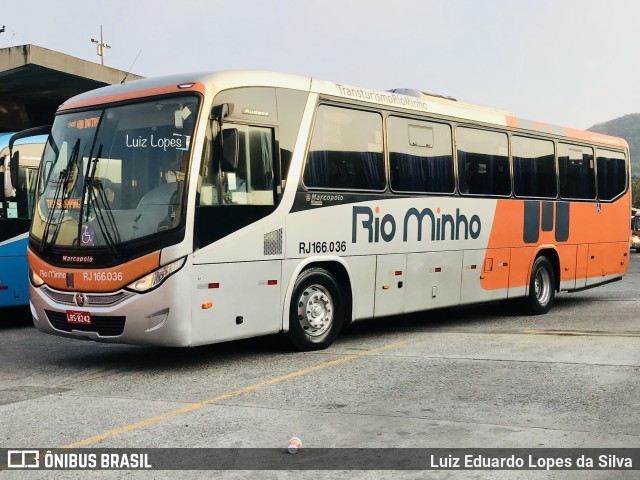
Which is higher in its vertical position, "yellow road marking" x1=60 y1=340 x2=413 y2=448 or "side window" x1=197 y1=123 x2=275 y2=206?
"side window" x1=197 y1=123 x2=275 y2=206

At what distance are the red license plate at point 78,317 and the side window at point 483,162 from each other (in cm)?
597

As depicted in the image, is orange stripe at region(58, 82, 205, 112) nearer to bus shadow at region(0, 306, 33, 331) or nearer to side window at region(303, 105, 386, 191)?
side window at region(303, 105, 386, 191)

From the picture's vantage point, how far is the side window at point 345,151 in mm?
10344

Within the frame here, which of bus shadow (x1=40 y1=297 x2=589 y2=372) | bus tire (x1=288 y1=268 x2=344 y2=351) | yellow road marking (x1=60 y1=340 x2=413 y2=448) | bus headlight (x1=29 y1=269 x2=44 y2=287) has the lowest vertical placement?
bus shadow (x1=40 y1=297 x2=589 y2=372)

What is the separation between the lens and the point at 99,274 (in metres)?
8.97

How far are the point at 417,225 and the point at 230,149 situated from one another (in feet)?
12.3

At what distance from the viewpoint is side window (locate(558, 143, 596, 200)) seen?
15398 mm

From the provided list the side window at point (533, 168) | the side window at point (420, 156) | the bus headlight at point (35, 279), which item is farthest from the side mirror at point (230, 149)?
the side window at point (533, 168)

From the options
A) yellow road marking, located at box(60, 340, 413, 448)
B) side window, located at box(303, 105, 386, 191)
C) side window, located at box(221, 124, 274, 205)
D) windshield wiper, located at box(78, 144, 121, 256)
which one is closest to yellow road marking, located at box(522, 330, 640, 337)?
yellow road marking, located at box(60, 340, 413, 448)

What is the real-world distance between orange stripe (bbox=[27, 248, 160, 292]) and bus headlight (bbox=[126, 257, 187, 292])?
0.05m

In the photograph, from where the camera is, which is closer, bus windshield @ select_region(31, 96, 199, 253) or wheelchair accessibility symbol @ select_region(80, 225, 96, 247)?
bus windshield @ select_region(31, 96, 199, 253)

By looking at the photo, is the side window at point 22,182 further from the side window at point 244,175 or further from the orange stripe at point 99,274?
the side window at point 244,175

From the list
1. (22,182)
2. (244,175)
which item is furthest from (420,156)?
(22,182)

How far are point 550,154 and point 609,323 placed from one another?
3407mm
